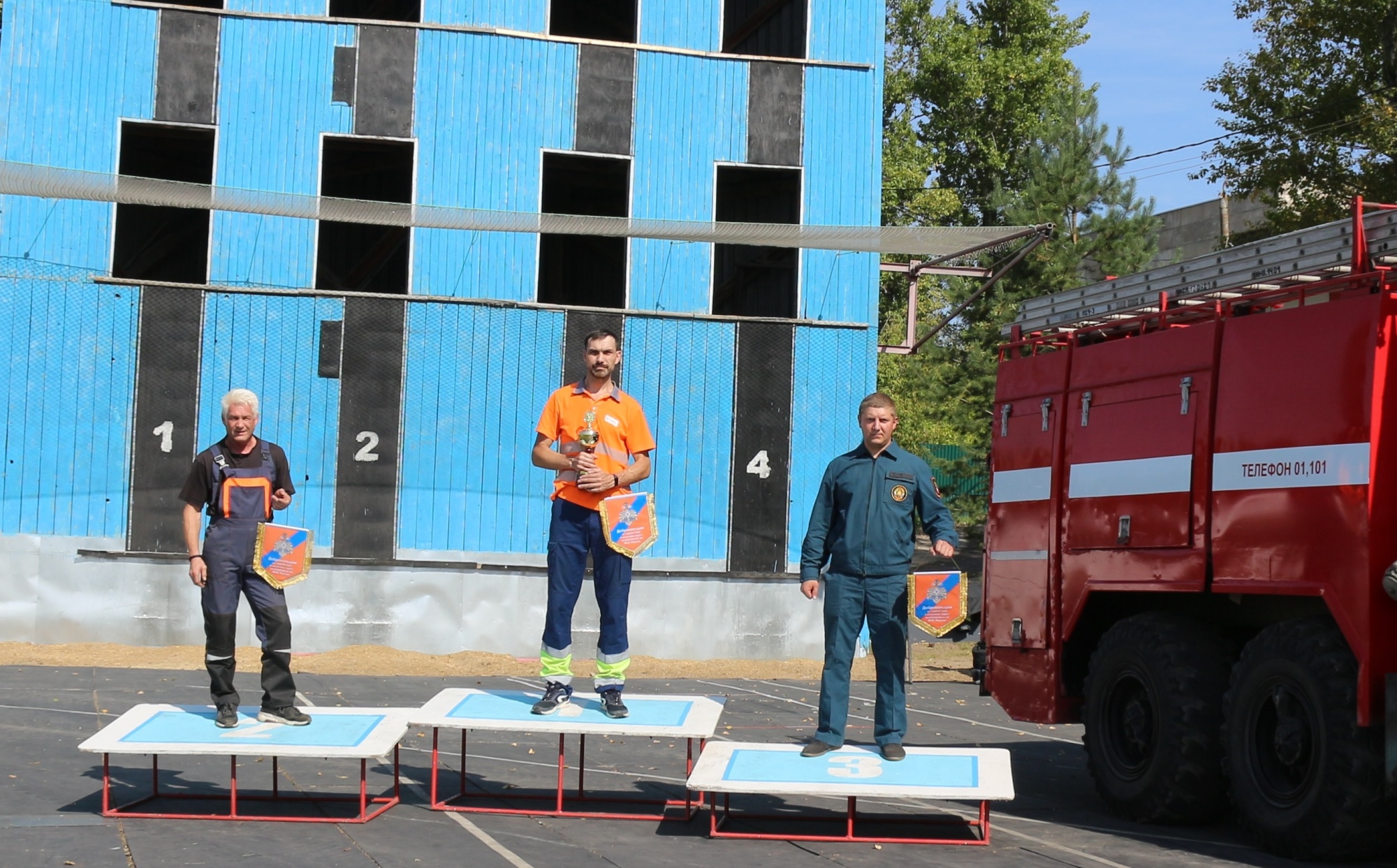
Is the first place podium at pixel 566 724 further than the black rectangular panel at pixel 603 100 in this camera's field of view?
No

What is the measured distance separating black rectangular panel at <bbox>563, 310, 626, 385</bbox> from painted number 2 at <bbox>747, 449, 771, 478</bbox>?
2223 millimetres

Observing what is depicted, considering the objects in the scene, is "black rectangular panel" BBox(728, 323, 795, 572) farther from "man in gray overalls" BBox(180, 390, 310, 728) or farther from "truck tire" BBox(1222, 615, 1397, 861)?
"truck tire" BBox(1222, 615, 1397, 861)

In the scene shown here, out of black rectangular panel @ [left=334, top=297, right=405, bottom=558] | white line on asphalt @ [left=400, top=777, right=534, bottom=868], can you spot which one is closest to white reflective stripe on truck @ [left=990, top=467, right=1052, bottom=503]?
white line on asphalt @ [left=400, top=777, right=534, bottom=868]

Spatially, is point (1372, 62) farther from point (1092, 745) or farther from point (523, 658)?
point (1092, 745)

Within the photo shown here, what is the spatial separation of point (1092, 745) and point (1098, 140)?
2987 centimetres

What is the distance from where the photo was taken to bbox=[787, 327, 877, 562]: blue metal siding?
72.6ft

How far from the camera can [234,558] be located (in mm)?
8844

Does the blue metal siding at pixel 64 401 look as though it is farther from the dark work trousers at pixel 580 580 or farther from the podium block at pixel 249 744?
the dark work trousers at pixel 580 580

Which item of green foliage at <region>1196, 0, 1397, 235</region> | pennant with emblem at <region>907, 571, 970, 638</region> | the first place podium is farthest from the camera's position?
green foliage at <region>1196, 0, 1397, 235</region>

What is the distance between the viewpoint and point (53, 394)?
2072 centimetres

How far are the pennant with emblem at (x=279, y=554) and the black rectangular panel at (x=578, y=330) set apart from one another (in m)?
12.7

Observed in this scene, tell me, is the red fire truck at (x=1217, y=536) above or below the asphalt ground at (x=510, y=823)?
above

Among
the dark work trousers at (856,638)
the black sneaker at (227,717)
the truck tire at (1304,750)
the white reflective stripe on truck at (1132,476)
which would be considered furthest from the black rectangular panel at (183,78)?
the truck tire at (1304,750)

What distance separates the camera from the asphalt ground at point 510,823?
24.4 ft
